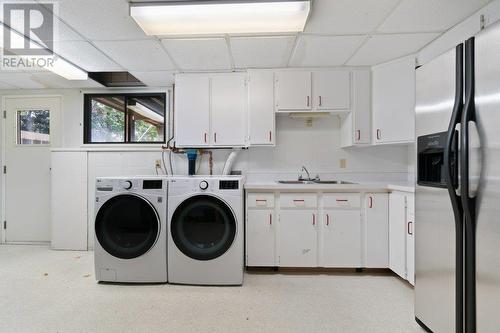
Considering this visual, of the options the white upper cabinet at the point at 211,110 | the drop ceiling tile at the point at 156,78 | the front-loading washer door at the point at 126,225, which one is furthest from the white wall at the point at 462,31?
the front-loading washer door at the point at 126,225

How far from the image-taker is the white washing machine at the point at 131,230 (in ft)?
7.93

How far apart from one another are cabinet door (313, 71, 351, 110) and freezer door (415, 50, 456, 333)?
122cm

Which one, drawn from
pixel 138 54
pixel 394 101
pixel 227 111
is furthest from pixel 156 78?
pixel 394 101

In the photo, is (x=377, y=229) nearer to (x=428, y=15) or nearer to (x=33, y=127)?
(x=428, y=15)

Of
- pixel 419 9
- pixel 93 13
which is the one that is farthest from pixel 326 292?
pixel 93 13

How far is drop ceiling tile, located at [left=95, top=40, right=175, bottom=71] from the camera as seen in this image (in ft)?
7.78

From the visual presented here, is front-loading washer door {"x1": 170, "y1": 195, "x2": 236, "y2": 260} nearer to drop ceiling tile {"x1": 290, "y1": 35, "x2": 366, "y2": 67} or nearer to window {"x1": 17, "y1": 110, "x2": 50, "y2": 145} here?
drop ceiling tile {"x1": 290, "y1": 35, "x2": 366, "y2": 67}

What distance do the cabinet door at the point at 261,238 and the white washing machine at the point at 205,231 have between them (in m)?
0.30

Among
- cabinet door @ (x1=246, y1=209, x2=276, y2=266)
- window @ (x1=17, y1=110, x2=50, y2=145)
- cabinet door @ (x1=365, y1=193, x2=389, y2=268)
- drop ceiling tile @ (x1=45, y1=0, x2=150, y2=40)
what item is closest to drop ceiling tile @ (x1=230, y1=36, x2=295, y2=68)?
drop ceiling tile @ (x1=45, y1=0, x2=150, y2=40)

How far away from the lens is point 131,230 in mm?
2436

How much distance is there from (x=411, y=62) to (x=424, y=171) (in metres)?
1.58

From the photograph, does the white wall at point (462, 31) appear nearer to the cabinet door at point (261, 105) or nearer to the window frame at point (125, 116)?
the cabinet door at point (261, 105)

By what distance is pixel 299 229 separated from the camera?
267 centimetres

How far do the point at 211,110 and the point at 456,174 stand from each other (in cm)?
243
